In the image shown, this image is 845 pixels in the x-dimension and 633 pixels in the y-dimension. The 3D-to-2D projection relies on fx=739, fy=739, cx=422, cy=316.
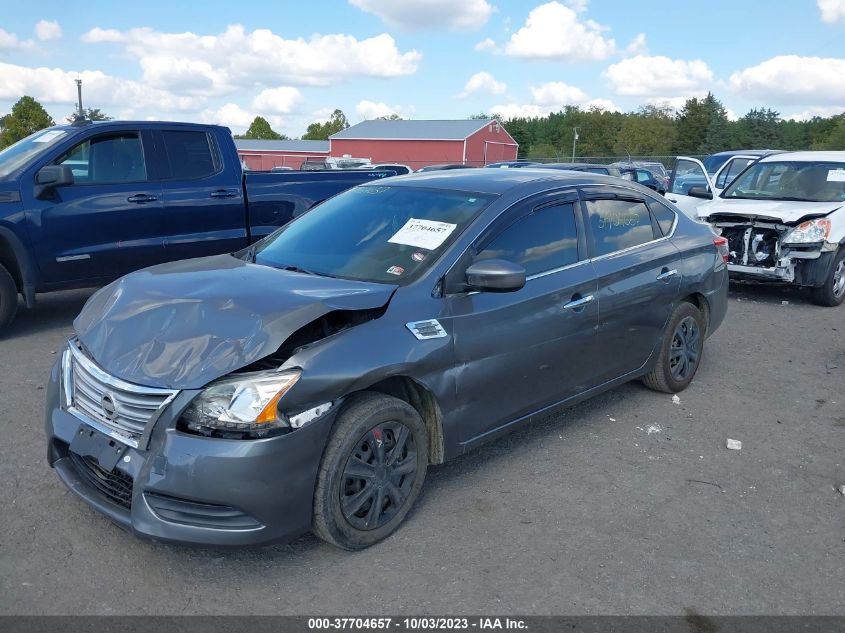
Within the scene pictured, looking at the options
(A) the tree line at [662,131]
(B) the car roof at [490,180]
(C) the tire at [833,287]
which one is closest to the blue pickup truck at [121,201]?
(B) the car roof at [490,180]

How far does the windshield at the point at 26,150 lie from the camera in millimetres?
6969

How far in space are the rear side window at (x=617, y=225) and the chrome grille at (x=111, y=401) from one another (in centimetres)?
292

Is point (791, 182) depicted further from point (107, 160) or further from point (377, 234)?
point (107, 160)

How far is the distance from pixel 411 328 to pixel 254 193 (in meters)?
5.13

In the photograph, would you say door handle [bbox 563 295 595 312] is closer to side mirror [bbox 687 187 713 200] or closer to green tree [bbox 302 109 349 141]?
side mirror [bbox 687 187 713 200]

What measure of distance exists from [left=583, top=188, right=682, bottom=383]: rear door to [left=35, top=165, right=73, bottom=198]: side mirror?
479 cm

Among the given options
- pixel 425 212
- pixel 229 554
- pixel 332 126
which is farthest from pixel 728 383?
pixel 332 126

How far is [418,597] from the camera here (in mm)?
3152

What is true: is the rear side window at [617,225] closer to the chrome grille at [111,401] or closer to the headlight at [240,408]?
the headlight at [240,408]

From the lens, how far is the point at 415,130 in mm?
65625

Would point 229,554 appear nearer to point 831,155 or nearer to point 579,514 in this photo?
point 579,514

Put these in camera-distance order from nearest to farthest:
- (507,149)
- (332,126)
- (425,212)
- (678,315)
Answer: (425,212)
(678,315)
(507,149)
(332,126)

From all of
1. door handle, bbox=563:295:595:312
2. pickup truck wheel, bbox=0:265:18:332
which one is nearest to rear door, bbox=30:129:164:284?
pickup truck wheel, bbox=0:265:18:332

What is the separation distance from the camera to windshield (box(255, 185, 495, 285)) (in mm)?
4035
